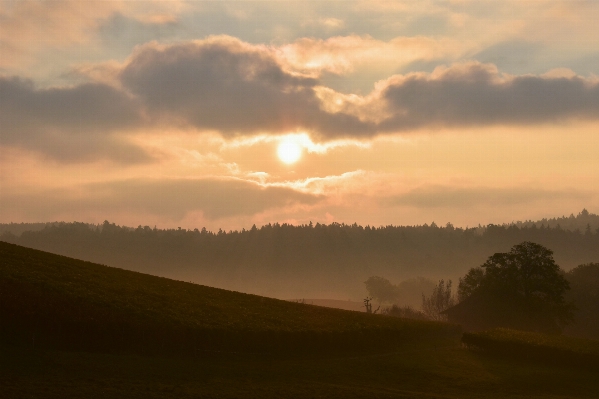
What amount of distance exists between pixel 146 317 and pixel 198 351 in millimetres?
4620

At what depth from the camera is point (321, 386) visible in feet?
129

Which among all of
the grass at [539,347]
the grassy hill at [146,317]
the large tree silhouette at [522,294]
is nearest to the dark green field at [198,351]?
the grassy hill at [146,317]

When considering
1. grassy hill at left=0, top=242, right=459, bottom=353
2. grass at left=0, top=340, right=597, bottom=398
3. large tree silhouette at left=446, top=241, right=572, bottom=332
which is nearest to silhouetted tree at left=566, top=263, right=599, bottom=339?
large tree silhouette at left=446, top=241, right=572, bottom=332

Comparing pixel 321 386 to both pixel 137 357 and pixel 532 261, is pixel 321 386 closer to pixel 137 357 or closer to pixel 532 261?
pixel 137 357

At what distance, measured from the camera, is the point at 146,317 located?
144 feet

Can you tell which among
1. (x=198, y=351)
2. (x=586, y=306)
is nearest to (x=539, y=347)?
(x=198, y=351)

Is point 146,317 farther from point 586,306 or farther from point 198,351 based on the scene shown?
point 586,306

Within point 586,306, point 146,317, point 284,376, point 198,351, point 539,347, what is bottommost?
point 284,376

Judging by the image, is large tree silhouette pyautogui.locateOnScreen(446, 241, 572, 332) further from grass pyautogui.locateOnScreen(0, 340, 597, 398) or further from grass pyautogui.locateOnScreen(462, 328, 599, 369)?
grass pyautogui.locateOnScreen(0, 340, 597, 398)

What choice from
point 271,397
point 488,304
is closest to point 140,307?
point 271,397

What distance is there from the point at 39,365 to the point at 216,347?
44.2ft

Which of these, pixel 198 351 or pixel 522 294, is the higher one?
pixel 522 294

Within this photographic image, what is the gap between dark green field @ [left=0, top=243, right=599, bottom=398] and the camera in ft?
116

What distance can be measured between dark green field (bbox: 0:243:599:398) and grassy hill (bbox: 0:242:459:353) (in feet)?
0.31
